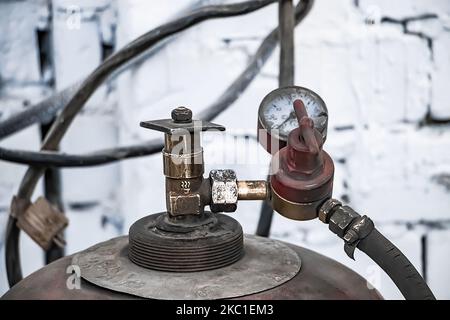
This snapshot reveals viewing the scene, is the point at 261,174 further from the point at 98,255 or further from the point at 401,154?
the point at 98,255

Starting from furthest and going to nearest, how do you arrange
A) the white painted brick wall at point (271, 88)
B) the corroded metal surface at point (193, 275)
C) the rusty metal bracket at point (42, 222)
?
the white painted brick wall at point (271, 88), the rusty metal bracket at point (42, 222), the corroded metal surface at point (193, 275)

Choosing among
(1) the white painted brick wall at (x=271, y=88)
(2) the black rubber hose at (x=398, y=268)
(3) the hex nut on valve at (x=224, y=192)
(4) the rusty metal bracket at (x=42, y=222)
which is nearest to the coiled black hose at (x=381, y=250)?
(2) the black rubber hose at (x=398, y=268)

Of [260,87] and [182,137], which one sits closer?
[182,137]

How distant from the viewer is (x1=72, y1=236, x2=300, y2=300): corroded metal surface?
1.91ft

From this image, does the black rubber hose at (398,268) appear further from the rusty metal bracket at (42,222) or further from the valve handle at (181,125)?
the rusty metal bracket at (42,222)

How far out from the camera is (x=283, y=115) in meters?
0.68

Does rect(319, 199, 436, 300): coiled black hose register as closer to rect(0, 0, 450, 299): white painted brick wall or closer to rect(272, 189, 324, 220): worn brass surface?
rect(272, 189, 324, 220): worn brass surface

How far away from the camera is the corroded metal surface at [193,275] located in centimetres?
58

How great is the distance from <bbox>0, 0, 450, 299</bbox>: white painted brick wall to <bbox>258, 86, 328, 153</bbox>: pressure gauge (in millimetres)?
581

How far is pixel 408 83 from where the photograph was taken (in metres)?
1.32

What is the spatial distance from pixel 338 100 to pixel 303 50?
5.1 inches

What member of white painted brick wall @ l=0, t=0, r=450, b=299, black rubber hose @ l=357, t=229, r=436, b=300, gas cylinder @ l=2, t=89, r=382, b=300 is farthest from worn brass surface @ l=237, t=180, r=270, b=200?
white painted brick wall @ l=0, t=0, r=450, b=299

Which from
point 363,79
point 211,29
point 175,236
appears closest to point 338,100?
point 363,79

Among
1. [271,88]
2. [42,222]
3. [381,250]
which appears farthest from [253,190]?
[271,88]
